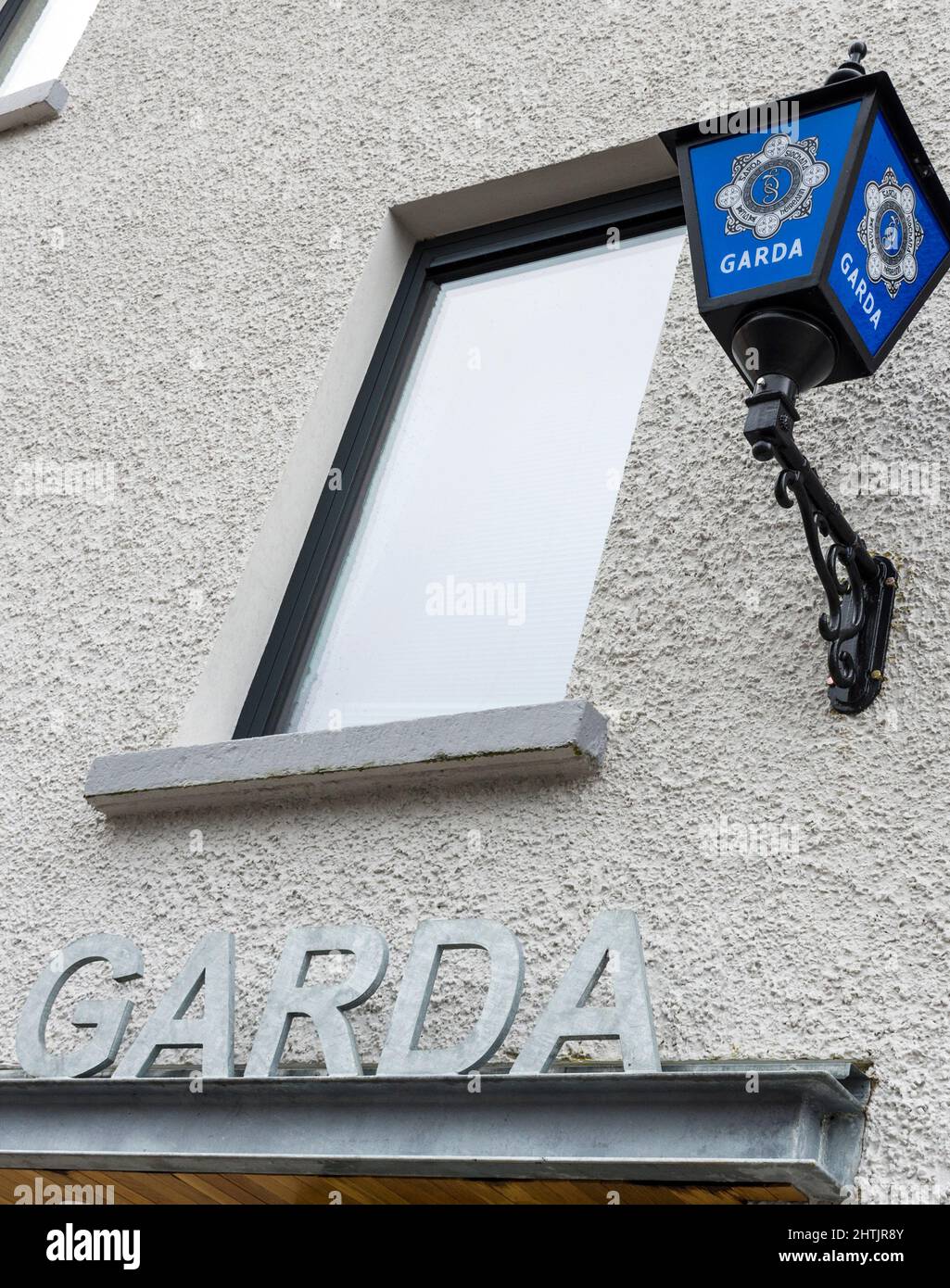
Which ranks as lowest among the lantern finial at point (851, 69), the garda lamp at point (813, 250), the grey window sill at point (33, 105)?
the garda lamp at point (813, 250)

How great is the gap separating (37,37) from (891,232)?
4.36m

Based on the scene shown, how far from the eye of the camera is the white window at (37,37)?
16.8ft

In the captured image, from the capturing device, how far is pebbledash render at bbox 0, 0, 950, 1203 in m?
2.08

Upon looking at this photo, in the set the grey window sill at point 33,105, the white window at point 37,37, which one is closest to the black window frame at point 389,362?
the grey window sill at point 33,105

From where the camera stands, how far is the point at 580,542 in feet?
9.96

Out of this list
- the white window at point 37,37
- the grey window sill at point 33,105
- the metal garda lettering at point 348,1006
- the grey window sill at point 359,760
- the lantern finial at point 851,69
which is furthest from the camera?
the white window at point 37,37

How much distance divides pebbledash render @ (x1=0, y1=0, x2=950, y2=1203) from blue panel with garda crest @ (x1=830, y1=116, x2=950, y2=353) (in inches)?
13.7

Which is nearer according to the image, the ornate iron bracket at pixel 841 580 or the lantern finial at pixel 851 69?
the ornate iron bracket at pixel 841 580

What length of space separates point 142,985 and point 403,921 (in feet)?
1.95

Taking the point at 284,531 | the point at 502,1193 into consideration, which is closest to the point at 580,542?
the point at 284,531

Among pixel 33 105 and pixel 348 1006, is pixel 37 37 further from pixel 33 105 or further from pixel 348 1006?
pixel 348 1006

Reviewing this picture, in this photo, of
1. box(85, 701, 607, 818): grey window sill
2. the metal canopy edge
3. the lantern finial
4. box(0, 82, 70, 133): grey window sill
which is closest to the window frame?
box(0, 82, 70, 133): grey window sill

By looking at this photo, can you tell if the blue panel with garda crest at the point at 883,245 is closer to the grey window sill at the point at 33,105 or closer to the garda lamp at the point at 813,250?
the garda lamp at the point at 813,250
